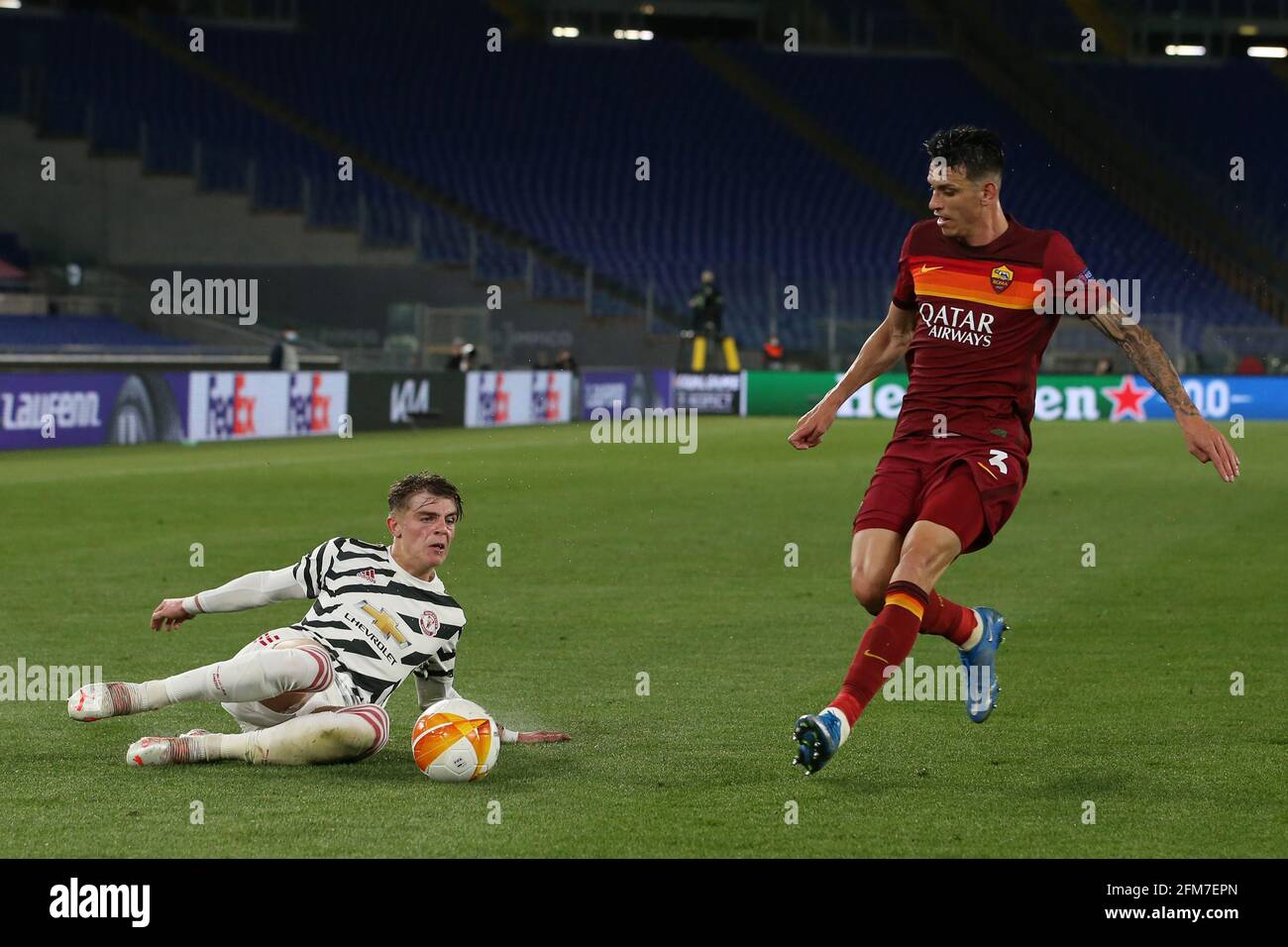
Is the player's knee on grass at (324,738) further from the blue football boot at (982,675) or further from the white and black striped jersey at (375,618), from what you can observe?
the blue football boot at (982,675)

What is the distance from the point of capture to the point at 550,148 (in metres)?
44.7

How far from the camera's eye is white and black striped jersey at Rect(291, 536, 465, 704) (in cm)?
633

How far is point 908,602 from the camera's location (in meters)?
6.40

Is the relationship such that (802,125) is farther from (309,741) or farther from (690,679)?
(309,741)

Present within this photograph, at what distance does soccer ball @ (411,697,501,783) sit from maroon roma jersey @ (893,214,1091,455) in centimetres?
195

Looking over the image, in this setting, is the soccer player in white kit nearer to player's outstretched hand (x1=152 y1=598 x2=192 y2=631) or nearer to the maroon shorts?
player's outstretched hand (x1=152 y1=598 x2=192 y2=631)

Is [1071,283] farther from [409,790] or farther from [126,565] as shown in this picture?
[126,565]

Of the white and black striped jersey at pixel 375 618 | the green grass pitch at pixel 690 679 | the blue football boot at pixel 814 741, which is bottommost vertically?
the green grass pitch at pixel 690 679

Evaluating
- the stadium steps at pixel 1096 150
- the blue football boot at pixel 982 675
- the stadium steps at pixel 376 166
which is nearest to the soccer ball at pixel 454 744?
the blue football boot at pixel 982 675

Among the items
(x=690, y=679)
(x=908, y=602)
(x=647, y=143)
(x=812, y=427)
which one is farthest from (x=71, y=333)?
(x=908, y=602)

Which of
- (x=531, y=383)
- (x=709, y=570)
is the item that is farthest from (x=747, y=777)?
(x=531, y=383)

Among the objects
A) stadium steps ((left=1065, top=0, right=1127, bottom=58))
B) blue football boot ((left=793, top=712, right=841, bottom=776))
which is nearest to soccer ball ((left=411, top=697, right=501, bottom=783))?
blue football boot ((left=793, top=712, right=841, bottom=776))

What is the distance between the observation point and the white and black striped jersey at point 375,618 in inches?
249
